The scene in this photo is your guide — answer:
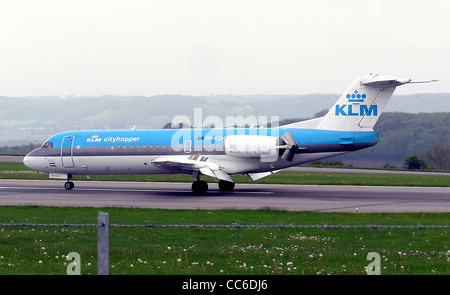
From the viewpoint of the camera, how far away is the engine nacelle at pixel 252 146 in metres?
33.0

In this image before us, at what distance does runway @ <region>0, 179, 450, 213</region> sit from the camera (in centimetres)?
2775

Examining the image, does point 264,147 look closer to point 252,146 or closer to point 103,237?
point 252,146

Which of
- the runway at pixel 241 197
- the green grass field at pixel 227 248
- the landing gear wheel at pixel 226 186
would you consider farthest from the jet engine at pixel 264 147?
the green grass field at pixel 227 248

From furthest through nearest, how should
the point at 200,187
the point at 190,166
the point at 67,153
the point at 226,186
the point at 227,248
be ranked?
1. the point at 67,153
2. the point at 226,186
3. the point at 200,187
4. the point at 190,166
5. the point at 227,248

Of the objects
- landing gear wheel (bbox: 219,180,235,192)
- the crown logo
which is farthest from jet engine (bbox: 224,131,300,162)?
the crown logo

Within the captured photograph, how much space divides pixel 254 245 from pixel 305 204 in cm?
1320

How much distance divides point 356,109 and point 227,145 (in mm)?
6803

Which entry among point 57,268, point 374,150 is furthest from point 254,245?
point 374,150

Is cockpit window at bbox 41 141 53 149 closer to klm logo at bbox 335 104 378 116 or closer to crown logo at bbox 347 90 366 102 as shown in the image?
klm logo at bbox 335 104 378 116

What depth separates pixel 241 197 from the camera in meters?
32.3

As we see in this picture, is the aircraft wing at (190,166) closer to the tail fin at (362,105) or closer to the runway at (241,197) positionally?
the runway at (241,197)

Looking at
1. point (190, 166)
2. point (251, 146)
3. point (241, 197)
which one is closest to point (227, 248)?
point (241, 197)
